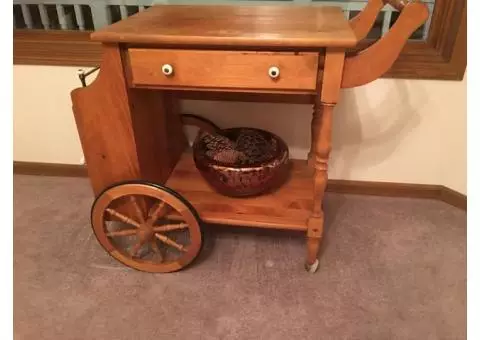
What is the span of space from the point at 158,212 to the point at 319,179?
1.45ft

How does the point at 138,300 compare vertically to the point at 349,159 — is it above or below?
below

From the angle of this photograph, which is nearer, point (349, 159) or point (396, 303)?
point (396, 303)

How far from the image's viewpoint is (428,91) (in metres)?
1.29

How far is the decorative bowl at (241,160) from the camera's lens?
1.11 m

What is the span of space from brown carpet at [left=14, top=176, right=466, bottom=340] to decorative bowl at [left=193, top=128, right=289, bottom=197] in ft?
0.73

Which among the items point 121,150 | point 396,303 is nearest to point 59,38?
point 121,150

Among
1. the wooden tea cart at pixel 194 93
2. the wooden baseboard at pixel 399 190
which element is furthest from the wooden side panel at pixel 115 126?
the wooden baseboard at pixel 399 190

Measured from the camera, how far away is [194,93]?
4.42ft

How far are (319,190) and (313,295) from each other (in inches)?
12.1

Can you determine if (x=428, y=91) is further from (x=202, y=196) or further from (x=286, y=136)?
(x=202, y=196)

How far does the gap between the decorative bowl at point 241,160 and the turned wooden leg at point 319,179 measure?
144 millimetres

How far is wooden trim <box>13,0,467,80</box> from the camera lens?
119cm

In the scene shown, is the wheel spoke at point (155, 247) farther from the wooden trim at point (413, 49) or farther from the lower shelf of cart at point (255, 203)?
the wooden trim at point (413, 49)

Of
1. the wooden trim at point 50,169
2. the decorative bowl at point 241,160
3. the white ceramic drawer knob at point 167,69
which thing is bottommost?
the wooden trim at point 50,169
